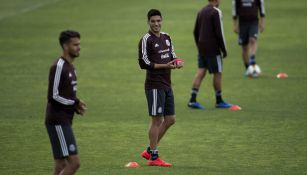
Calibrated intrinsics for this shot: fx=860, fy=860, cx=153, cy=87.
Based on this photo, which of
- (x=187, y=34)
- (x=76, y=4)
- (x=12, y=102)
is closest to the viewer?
(x=12, y=102)

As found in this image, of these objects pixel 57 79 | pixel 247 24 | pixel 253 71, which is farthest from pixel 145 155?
pixel 247 24

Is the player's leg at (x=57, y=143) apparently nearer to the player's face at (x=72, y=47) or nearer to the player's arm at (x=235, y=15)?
the player's face at (x=72, y=47)

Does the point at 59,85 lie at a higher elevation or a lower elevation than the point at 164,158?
higher

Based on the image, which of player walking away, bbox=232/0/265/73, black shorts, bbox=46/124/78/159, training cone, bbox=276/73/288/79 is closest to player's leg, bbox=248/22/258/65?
player walking away, bbox=232/0/265/73

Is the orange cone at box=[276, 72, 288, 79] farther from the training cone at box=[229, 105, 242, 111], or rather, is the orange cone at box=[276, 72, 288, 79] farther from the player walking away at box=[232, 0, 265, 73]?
the training cone at box=[229, 105, 242, 111]

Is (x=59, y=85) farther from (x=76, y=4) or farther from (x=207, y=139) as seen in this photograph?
(x=76, y=4)

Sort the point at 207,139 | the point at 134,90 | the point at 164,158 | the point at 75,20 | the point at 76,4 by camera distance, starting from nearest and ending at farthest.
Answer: the point at 164,158 < the point at 207,139 < the point at 134,90 < the point at 75,20 < the point at 76,4

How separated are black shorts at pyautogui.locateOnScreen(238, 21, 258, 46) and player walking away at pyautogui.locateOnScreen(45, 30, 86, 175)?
12338 millimetres

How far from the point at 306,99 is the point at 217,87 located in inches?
93.1

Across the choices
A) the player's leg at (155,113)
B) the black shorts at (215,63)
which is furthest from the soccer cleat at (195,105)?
the player's leg at (155,113)

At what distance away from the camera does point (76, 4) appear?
1615 inches

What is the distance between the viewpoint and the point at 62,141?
427 inches

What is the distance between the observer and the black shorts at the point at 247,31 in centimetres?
2270

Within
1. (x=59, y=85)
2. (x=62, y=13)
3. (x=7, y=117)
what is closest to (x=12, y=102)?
(x=7, y=117)
